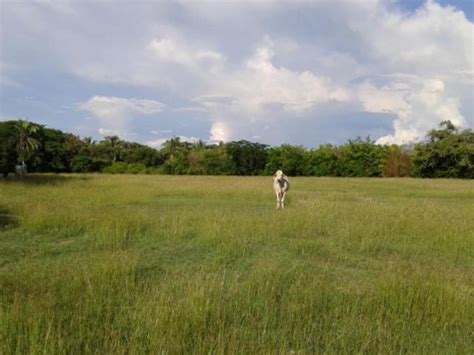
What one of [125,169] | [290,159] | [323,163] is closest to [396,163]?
[323,163]

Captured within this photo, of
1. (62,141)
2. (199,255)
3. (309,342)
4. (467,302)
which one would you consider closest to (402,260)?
(467,302)

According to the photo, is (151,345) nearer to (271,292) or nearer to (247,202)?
(271,292)

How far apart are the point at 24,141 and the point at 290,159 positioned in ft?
111

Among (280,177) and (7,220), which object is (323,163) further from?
(7,220)

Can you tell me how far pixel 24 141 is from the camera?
38312 millimetres

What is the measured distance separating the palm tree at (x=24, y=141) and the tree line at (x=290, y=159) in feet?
29.3

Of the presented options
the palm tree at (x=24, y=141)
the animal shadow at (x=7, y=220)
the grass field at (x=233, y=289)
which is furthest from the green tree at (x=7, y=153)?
the grass field at (x=233, y=289)

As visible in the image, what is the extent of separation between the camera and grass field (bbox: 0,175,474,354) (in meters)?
4.01

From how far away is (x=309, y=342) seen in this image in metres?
4.13

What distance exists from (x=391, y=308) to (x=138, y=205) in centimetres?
1350

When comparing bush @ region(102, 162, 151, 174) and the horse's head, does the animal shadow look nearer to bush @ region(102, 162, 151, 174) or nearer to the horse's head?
the horse's head

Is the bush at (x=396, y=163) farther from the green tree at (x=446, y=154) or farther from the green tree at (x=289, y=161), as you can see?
the green tree at (x=289, y=161)

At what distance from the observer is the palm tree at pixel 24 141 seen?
118 ft

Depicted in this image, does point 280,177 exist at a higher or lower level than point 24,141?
lower
